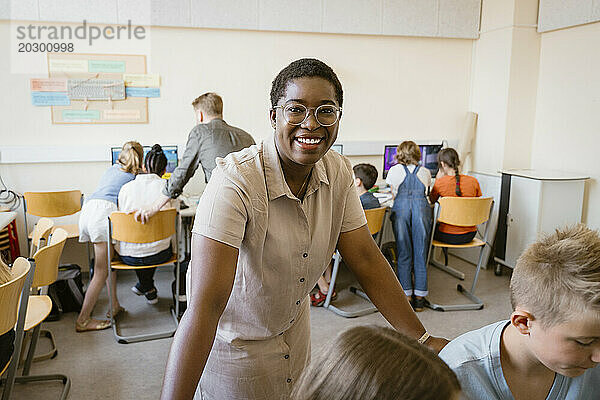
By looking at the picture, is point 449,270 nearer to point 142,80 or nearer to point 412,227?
point 412,227

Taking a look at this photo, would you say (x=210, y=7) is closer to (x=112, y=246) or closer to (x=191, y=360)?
(x=112, y=246)

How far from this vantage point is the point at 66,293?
366 cm

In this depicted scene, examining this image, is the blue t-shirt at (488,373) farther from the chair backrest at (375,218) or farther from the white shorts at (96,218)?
the white shorts at (96,218)

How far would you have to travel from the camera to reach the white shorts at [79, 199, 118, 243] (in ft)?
11.3

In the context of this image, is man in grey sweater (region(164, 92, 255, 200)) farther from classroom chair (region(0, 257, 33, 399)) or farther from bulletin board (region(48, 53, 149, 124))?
classroom chair (region(0, 257, 33, 399))

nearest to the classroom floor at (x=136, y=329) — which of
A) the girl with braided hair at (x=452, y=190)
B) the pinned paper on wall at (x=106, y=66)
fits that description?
the girl with braided hair at (x=452, y=190)

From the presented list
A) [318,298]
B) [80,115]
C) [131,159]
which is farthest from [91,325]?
[80,115]

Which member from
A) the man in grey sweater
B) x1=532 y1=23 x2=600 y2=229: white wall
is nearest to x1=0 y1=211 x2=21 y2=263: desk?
the man in grey sweater

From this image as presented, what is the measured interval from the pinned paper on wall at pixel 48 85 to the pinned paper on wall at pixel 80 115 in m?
0.19

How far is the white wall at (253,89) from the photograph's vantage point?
429 centimetres

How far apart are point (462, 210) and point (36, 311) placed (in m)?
2.84

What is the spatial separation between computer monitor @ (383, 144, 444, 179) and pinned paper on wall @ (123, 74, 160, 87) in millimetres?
2143

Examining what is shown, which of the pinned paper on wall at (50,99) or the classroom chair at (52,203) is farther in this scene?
the pinned paper on wall at (50,99)

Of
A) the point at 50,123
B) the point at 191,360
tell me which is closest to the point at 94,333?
the point at 50,123
